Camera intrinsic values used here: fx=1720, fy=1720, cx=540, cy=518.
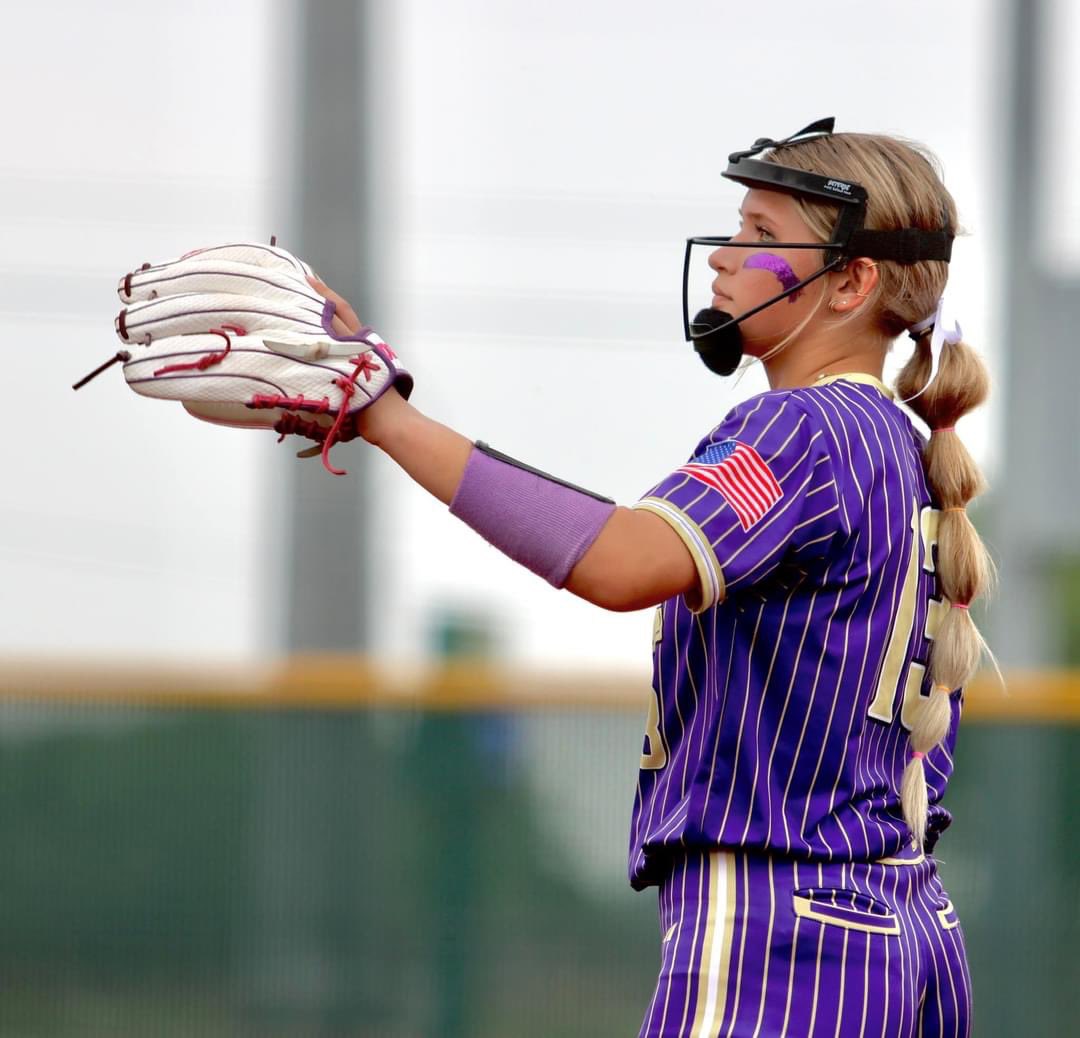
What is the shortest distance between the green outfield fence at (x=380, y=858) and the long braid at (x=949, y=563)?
355 centimetres

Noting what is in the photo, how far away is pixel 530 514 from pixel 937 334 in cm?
82

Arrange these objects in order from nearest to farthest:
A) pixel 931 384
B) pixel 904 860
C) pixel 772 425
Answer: pixel 772 425 → pixel 904 860 → pixel 931 384

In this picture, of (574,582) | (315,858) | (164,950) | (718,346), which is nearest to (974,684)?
(315,858)

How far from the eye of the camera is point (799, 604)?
2.28 m

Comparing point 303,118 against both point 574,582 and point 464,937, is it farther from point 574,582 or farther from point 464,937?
point 574,582

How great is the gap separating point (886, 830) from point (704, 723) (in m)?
0.29

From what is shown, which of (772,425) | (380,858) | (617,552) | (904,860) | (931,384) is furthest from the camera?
(380,858)

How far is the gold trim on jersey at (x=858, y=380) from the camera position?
243 cm

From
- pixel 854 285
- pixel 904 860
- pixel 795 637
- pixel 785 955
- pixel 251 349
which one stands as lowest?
pixel 785 955

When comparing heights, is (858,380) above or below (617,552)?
above

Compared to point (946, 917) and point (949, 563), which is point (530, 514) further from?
point (946, 917)

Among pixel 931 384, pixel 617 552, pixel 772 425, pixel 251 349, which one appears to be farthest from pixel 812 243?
pixel 251 349

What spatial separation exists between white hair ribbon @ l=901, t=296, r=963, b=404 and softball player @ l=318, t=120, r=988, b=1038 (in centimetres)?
4

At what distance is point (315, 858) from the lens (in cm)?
598
